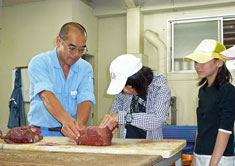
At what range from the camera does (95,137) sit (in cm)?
201

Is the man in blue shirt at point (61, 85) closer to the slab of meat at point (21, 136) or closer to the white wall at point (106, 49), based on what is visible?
the slab of meat at point (21, 136)

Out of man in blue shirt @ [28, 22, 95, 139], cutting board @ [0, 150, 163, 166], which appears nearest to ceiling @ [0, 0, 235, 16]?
man in blue shirt @ [28, 22, 95, 139]

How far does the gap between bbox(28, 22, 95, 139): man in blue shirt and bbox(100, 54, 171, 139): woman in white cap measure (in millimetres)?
326

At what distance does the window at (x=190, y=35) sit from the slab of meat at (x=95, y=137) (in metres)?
4.04

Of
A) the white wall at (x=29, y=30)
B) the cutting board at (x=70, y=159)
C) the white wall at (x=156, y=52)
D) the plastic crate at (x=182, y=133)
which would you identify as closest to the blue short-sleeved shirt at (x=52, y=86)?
the cutting board at (x=70, y=159)

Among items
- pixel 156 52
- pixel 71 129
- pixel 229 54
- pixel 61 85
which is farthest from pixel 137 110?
pixel 156 52

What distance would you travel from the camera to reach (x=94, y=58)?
6.43m

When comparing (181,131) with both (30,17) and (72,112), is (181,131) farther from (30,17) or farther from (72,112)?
(30,17)

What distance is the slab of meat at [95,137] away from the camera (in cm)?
199

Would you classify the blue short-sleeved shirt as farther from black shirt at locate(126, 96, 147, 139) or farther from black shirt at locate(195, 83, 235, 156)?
black shirt at locate(195, 83, 235, 156)

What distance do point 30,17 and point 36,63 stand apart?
154 inches

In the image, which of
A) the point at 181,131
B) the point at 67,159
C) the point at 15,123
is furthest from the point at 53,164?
the point at 15,123

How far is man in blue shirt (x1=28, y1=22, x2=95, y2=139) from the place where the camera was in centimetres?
229

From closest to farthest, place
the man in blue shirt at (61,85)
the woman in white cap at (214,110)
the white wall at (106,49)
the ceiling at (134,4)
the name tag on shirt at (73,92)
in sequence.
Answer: the woman in white cap at (214,110), the man in blue shirt at (61,85), the name tag on shirt at (73,92), the ceiling at (134,4), the white wall at (106,49)
